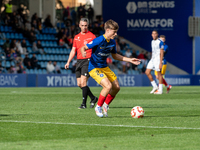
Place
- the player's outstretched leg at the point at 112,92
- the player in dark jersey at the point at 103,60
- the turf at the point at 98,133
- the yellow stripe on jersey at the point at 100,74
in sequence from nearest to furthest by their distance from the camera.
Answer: the turf at the point at 98,133
the player in dark jersey at the point at 103,60
the yellow stripe on jersey at the point at 100,74
the player's outstretched leg at the point at 112,92

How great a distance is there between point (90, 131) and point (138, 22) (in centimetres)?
3030

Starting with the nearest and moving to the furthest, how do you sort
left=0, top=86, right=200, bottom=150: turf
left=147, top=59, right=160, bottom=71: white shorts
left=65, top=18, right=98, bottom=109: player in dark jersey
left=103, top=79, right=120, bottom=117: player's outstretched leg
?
left=0, top=86, right=200, bottom=150: turf < left=103, top=79, right=120, bottom=117: player's outstretched leg < left=65, top=18, right=98, bottom=109: player in dark jersey < left=147, top=59, right=160, bottom=71: white shorts

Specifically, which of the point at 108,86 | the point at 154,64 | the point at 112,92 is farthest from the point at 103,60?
the point at 154,64

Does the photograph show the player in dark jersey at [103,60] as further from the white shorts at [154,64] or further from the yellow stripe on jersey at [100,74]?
the white shorts at [154,64]

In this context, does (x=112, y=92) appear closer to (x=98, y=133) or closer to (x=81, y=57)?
(x=81, y=57)

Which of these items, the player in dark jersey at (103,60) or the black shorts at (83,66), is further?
the black shorts at (83,66)

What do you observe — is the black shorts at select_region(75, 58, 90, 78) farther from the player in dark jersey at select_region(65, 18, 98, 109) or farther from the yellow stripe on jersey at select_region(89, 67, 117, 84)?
the yellow stripe on jersey at select_region(89, 67, 117, 84)

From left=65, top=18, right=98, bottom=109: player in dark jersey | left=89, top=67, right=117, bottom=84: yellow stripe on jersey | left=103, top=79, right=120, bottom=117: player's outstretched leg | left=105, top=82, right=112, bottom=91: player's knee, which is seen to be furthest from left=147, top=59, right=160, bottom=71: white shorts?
left=105, top=82, right=112, bottom=91: player's knee

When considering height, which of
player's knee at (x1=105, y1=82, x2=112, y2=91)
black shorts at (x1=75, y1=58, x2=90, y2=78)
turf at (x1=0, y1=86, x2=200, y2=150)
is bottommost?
turf at (x1=0, y1=86, x2=200, y2=150)

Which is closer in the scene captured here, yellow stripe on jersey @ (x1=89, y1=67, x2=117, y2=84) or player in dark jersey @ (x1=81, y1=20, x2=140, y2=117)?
player in dark jersey @ (x1=81, y1=20, x2=140, y2=117)

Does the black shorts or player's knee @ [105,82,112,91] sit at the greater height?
the black shorts

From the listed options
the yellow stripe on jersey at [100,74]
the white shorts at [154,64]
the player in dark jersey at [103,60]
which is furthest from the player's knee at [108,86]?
the white shorts at [154,64]

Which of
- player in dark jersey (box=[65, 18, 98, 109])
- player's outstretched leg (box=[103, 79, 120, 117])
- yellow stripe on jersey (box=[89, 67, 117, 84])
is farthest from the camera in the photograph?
player in dark jersey (box=[65, 18, 98, 109])

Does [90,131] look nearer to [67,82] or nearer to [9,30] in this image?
[67,82]
